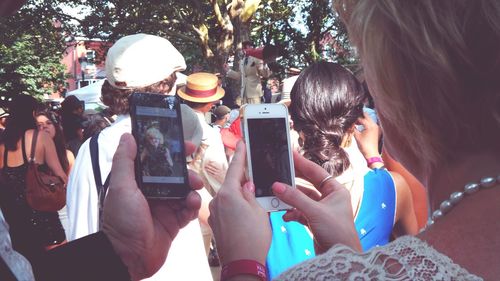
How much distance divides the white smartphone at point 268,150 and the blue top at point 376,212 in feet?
2.04

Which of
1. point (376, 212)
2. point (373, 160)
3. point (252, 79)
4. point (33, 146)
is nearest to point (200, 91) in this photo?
point (33, 146)

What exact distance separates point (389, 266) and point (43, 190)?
3998 millimetres

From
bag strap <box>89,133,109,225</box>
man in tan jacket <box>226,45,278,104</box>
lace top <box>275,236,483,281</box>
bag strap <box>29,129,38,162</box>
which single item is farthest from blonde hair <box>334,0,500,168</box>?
man in tan jacket <box>226,45,278,104</box>

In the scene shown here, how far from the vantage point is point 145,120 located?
169cm

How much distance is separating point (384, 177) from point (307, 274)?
142 cm

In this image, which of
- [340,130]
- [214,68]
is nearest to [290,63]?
[214,68]

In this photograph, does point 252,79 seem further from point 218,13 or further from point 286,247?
point 218,13

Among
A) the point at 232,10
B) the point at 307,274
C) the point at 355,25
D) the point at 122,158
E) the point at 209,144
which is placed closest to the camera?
the point at 307,274

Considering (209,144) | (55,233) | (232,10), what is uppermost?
(232,10)

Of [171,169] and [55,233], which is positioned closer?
[171,169]

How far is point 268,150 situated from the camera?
183cm

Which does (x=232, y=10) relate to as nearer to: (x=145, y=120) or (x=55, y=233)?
(x=55, y=233)

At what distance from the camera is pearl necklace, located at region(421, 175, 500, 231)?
1137mm

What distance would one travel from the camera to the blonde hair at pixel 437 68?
112 cm
